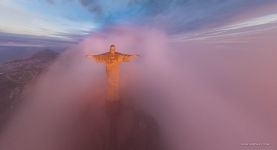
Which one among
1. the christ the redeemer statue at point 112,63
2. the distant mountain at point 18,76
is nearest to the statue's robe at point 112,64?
the christ the redeemer statue at point 112,63

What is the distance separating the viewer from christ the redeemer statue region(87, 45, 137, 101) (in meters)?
4.66

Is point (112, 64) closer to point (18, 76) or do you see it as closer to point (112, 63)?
point (112, 63)

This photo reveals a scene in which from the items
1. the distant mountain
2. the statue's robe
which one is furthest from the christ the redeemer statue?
the distant mountain

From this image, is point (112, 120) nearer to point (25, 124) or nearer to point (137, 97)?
point (137, 97)

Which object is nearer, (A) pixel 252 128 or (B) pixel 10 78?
(B) pixel 10 78

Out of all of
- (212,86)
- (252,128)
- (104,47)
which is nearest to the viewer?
(104,47)

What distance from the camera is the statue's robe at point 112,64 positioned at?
466cm

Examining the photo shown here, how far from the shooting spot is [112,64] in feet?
15.4

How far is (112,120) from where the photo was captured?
4.93m

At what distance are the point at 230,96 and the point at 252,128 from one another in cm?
82

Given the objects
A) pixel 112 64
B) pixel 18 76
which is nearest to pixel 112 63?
pixel 112 64

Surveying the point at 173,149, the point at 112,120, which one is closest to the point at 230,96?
the point at 173,149

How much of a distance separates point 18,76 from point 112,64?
2.18 metres

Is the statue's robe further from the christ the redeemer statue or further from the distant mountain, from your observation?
the distant mountain
